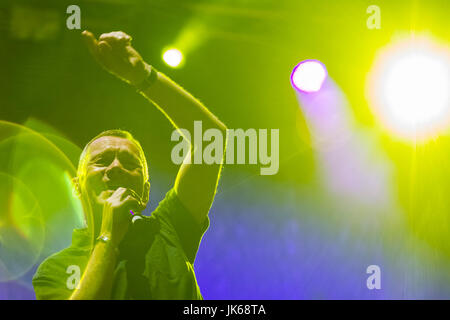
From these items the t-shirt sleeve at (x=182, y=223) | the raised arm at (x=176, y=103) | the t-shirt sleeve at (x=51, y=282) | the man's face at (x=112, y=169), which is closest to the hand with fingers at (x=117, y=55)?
the raised arm at (x=176, y=103)

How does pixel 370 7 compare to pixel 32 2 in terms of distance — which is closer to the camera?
pixel 32 2

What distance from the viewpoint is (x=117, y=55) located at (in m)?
1.34

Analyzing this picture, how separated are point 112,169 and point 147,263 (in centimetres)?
35

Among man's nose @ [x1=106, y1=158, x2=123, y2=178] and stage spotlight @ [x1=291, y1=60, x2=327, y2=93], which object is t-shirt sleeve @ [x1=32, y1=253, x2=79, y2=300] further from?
stage spotlight @ [x1=291, y1=60, x2=327, y2=93]

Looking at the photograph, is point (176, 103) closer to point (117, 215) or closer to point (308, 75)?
point (117, 215)

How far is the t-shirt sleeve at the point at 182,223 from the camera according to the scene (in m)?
1.48

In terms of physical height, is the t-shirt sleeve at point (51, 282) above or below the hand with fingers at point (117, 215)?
below

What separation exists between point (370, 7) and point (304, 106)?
583mm

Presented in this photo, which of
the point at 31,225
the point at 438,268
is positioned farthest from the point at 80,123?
the point at 438,268

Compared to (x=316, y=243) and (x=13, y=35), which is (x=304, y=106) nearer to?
(x=316, y=243)

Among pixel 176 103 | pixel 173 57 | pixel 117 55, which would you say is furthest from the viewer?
pixel 173 57

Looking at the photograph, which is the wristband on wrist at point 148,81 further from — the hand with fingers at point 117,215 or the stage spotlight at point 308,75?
the stage spotlight at point 308,75

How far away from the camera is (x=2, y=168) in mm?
1943

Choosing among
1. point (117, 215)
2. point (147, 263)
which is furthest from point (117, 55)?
point (147, 263)
